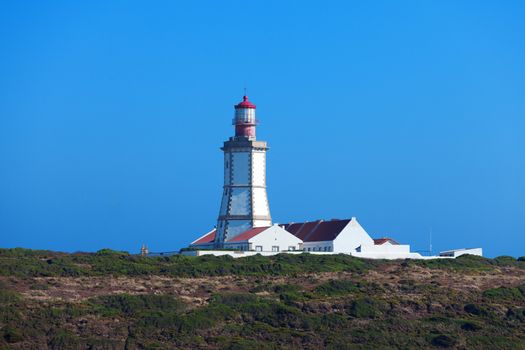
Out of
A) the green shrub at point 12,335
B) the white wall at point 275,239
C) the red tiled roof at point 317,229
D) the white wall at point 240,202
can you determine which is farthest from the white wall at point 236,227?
the green shrub at point 12,335

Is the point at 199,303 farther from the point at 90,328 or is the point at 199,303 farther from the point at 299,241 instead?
the point at 299,241

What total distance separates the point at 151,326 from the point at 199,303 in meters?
4.09

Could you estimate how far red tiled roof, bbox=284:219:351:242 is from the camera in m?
64.4

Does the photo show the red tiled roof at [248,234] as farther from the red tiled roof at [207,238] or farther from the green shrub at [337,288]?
the green shrub at [337,288]

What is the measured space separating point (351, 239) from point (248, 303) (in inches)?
636

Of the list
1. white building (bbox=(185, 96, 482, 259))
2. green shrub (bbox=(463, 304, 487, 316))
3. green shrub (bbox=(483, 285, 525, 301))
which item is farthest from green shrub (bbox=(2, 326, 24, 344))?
white building (bbox=(185, 96, 482, 259))

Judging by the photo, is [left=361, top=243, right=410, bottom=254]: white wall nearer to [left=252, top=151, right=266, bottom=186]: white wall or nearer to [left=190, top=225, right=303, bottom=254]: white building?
[left=190, top=225, right=303, bottom=254]: white building

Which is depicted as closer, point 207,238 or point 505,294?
point 505,294

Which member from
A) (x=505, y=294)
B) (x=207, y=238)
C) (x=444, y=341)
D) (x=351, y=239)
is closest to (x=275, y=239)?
(x=351, y=239)

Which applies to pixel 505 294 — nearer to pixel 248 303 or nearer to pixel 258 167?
pixel 248 303

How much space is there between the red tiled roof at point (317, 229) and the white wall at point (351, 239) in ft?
0.84

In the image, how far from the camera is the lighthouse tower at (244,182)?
64562 mm

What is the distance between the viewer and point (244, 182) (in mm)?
64438

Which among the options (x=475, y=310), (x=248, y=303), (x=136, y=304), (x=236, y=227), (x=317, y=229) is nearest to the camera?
(x=136, y=304)
